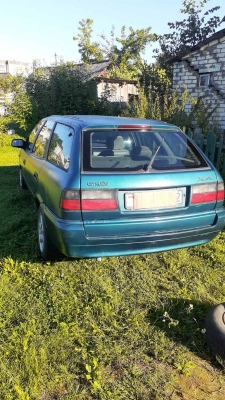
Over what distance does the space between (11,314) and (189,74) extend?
11587 millimetres

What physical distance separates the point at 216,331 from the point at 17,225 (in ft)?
10.1

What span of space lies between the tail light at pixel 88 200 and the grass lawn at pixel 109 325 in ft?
2.64

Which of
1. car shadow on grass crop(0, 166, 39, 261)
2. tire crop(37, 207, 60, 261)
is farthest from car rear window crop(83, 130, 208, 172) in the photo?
car shadow on grass crop(0, 166, 39, 261)

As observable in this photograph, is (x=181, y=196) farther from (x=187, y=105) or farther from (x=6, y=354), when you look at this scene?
(x=187, y=105)

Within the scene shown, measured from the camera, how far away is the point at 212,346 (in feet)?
7.64

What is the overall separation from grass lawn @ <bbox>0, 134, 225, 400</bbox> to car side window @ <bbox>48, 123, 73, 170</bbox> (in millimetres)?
1112

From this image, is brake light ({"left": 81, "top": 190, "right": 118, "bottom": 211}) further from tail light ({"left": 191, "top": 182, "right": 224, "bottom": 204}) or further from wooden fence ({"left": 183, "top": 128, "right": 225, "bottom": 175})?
wooden fence ({"left": 183, "top": 128, "right": 225, "bottom": 175})

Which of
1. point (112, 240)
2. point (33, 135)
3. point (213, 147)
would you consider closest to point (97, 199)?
point (112, 240)

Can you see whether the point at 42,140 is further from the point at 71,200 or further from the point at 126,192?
the point at 126,192

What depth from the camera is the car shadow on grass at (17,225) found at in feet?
12.4

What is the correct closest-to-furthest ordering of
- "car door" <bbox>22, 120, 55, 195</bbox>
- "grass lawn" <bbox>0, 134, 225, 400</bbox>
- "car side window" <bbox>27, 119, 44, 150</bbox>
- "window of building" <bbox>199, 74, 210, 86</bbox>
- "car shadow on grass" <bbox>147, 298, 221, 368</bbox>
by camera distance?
"grass lawn" <bbox>0, 134, 225, 400</bbox>
"car shadow on grass" <bbox>147, 298, 221, 368</bbox>
"car door" <bbox>22, 120, 55, 195</bbox>
"car side window" <bbox>27, 119, 44, 150</bbox>
"window of building" <bbox>199, 74, 210, 86</bbox>

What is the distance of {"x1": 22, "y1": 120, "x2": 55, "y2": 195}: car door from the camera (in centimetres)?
404

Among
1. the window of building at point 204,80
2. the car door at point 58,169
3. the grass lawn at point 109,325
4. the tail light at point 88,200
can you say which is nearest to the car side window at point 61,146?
the car door at point 58,169

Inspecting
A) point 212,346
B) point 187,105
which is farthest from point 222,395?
point 187,105
